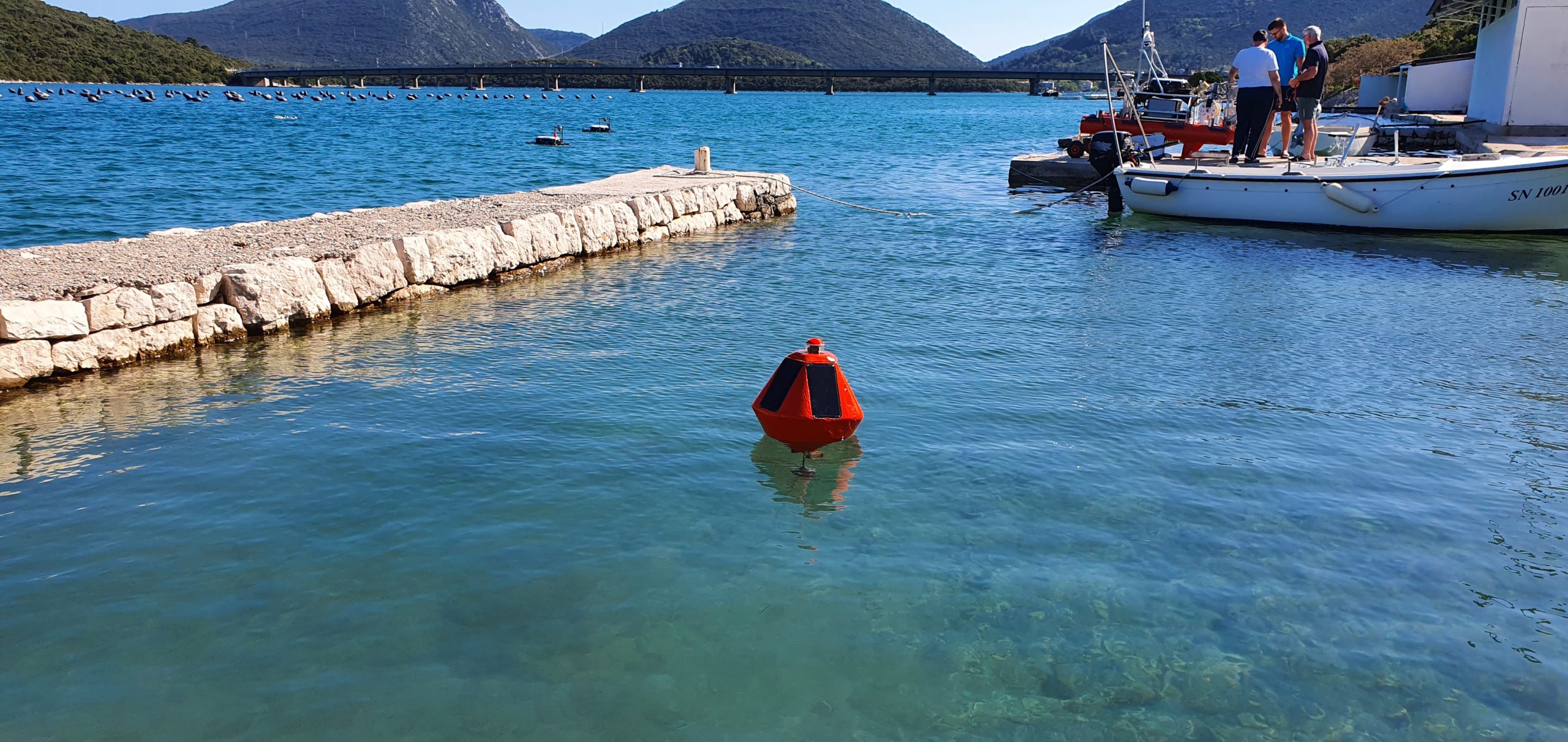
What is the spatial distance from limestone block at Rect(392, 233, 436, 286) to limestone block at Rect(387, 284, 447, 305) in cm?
5

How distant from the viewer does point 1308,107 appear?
51.3 feet

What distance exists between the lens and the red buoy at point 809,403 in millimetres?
5840

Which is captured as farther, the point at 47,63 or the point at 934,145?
the point at 47,63

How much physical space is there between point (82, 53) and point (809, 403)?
459 feet

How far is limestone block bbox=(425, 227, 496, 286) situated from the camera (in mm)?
10523

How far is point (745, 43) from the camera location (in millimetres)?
193125

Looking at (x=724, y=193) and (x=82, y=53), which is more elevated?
(x=82, y=53)

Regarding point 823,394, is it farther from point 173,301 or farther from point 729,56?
point 729,56

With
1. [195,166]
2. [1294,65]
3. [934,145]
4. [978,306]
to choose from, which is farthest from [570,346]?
[934,145]

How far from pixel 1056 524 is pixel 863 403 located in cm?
225

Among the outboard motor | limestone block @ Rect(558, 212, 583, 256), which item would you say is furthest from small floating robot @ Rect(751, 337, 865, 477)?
the outboard motor

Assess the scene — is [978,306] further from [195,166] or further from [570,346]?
[195,166]

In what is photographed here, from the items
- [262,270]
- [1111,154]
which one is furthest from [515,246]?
[1111,154]

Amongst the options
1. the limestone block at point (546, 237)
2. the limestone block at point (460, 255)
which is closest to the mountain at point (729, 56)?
the limestone block at point (546, 237)
